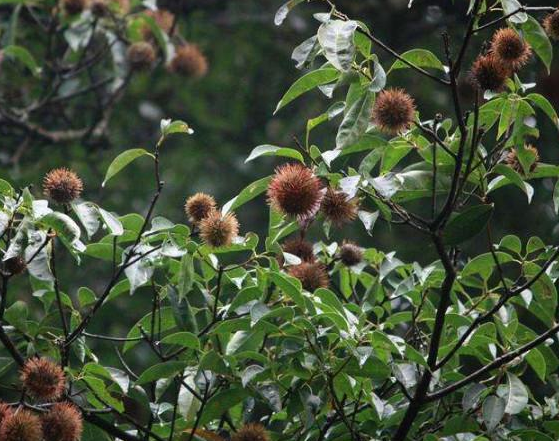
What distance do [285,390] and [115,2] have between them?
2.88 meters

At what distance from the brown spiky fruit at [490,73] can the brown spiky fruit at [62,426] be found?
0.88m

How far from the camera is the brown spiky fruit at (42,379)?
1.80 m

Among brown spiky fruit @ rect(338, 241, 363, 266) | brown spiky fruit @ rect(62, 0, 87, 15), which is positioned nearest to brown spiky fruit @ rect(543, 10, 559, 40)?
brown spiky fruit @ rect(338, 241, 363, 266)

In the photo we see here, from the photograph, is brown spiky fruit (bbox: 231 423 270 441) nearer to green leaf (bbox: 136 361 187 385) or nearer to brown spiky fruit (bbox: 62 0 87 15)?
green leaf (bbox: 136 361 187 385)

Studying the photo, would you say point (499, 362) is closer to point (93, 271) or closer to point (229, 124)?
point (93, 271)

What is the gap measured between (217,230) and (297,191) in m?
0.19

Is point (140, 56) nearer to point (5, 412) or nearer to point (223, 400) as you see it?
point (223, 400)

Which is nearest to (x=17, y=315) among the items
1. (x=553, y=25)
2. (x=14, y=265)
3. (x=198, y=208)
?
(x=14, y=265)

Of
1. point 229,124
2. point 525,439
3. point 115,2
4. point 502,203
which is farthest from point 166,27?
point 525,439

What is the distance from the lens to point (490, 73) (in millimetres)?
1908

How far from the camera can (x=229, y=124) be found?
5.99 metres

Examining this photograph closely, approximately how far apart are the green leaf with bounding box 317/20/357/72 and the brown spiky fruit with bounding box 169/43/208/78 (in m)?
3.30

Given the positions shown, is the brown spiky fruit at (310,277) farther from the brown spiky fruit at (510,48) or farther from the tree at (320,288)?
the brown spiky fruit at (510,48)

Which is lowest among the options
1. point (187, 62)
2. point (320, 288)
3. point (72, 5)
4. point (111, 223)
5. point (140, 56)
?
point (187, 62)
